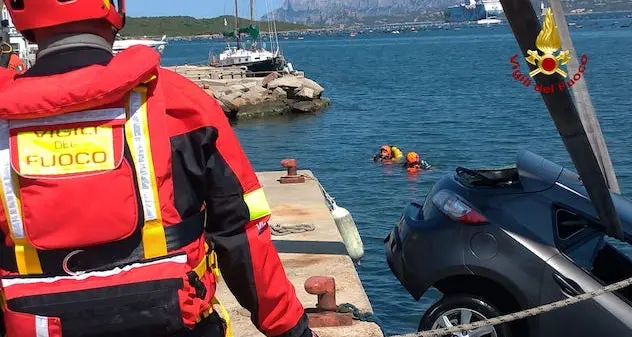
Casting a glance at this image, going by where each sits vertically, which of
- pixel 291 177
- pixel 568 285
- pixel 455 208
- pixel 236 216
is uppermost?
pixel 236 216

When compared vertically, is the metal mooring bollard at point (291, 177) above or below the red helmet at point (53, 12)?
below

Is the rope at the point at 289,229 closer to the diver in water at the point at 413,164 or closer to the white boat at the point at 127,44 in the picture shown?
the white boat at the point at 127,44

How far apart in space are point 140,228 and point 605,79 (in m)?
51.4

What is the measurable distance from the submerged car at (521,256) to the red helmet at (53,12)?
12.6ft

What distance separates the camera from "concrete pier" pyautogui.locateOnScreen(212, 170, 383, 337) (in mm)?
6281

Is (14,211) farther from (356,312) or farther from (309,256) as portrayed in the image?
(309,256)

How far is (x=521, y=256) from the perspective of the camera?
5699mm

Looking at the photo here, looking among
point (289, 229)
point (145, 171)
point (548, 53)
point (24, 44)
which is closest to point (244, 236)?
point (145, 171)

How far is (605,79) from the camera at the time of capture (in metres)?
50.9

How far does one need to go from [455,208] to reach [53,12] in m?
4.08

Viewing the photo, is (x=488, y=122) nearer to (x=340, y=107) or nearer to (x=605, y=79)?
(x=340, y=107)

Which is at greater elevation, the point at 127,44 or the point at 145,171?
the point at 145,171

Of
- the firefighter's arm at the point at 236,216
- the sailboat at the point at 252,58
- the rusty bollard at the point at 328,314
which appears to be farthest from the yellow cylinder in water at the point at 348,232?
the sailboat at the point at 252,58

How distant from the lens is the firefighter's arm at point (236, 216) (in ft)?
8.05
